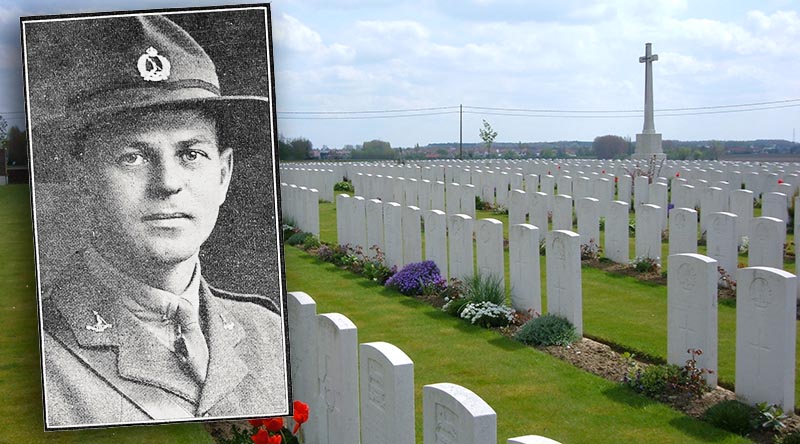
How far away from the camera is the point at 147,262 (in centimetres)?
473

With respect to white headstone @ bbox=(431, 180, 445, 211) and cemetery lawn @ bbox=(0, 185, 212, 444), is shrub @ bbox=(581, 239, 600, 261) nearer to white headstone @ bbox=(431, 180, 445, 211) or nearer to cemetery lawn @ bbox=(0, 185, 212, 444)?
white headstone @ bbox=(431, 180, 445, 211)

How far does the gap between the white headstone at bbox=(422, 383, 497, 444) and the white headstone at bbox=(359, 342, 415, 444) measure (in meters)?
0.34

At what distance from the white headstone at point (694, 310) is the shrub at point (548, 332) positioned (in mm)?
1331

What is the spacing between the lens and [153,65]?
452 cm

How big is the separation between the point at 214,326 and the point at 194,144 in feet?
3.26

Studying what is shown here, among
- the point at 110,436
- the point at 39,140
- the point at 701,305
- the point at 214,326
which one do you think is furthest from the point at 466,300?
the point at 39,140

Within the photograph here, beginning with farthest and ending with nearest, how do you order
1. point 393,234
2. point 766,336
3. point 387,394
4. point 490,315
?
point 393,234, point 490,315, point 766,336, point 387,394

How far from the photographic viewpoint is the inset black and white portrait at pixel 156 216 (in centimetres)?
453

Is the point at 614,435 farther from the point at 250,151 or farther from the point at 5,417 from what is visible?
the point at 5,417

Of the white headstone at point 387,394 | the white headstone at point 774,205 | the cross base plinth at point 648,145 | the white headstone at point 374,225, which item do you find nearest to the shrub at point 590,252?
the white headstone at point 774,205

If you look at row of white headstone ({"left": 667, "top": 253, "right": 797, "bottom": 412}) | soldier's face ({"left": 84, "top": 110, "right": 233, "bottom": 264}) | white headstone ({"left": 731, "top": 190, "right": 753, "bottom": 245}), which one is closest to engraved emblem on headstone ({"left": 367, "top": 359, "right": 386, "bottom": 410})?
soldier's face ({"left": 84, "top": 110, "right": 233, "bottom": 264})

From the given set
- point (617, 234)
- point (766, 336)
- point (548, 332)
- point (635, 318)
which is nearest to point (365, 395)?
point (766, 336)

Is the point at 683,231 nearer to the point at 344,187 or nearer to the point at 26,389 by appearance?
the point at 26,389

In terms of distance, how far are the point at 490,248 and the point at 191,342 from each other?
5534 mm
